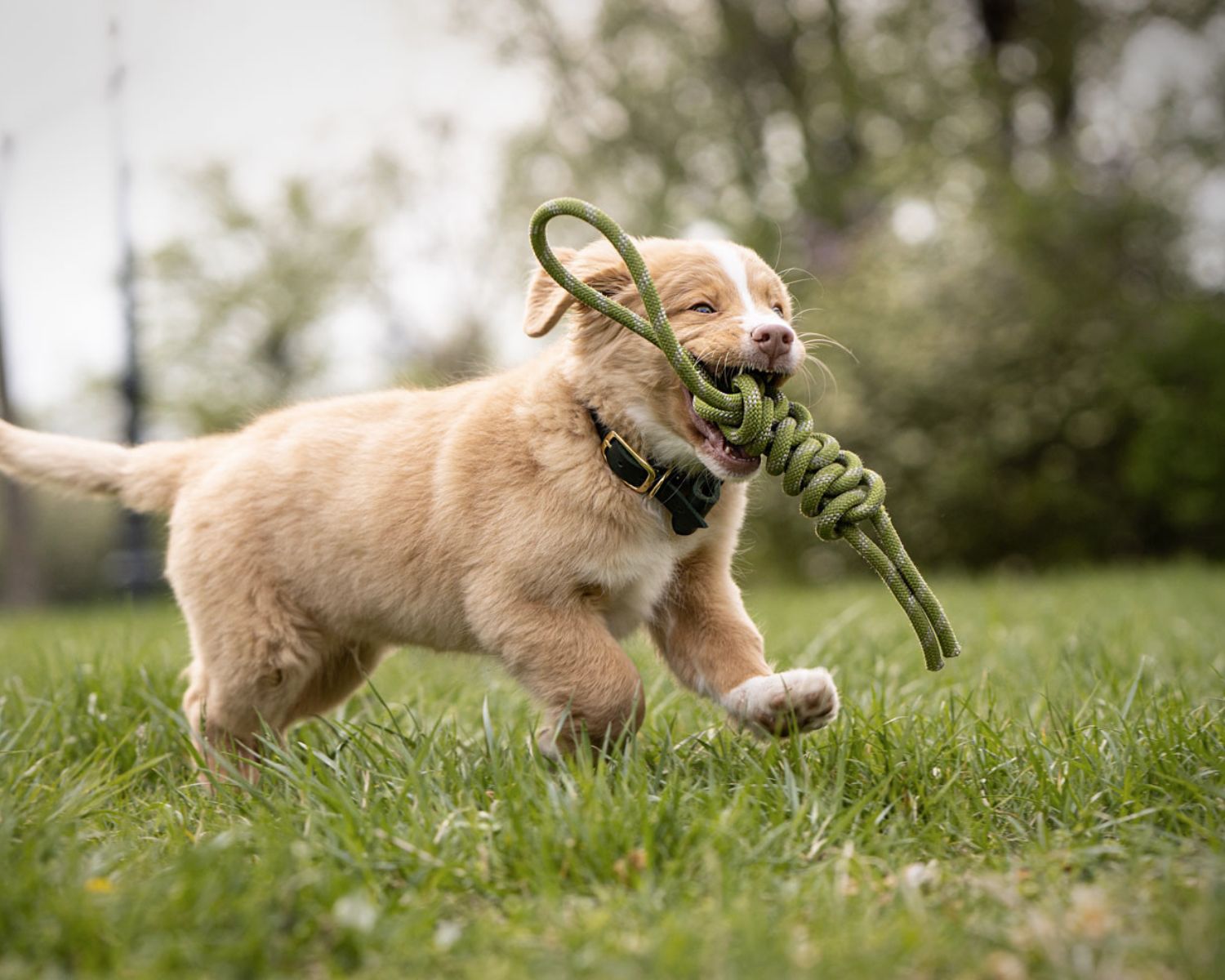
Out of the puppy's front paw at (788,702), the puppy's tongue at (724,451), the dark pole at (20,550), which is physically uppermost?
the puppy's tongue at (724,451)

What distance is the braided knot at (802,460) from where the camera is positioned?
2.85 m

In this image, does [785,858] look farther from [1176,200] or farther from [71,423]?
[71,423]

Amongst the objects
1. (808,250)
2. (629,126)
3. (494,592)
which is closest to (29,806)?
(494,592)

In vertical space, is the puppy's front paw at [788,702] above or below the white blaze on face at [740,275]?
below

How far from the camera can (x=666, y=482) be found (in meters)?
2.99

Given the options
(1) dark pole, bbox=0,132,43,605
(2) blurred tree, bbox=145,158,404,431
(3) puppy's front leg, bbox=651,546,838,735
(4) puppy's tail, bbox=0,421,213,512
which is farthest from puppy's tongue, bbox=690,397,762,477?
(2) blurred tree, bbox=145,158,404,431

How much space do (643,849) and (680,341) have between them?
4.22 feet

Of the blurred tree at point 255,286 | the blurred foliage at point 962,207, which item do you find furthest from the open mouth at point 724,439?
the blurred tree at point 255,286

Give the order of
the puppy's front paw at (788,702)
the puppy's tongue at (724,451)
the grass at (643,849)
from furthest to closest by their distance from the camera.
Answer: the puppy's tongue at (724,451) → the puppy's front paw at (788,702) → the grass at (643,849)

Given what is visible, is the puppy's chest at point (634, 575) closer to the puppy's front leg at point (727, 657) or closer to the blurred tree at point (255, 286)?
the puppy's front leg at point (727, 657)

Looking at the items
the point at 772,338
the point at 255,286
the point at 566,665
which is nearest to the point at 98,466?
the point at 566,665

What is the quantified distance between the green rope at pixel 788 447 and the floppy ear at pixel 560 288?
155 millimetres

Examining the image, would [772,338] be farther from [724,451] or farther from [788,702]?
[788,702]

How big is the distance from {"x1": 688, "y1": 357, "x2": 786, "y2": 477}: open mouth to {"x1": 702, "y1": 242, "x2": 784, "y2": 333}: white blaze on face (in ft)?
0.45
